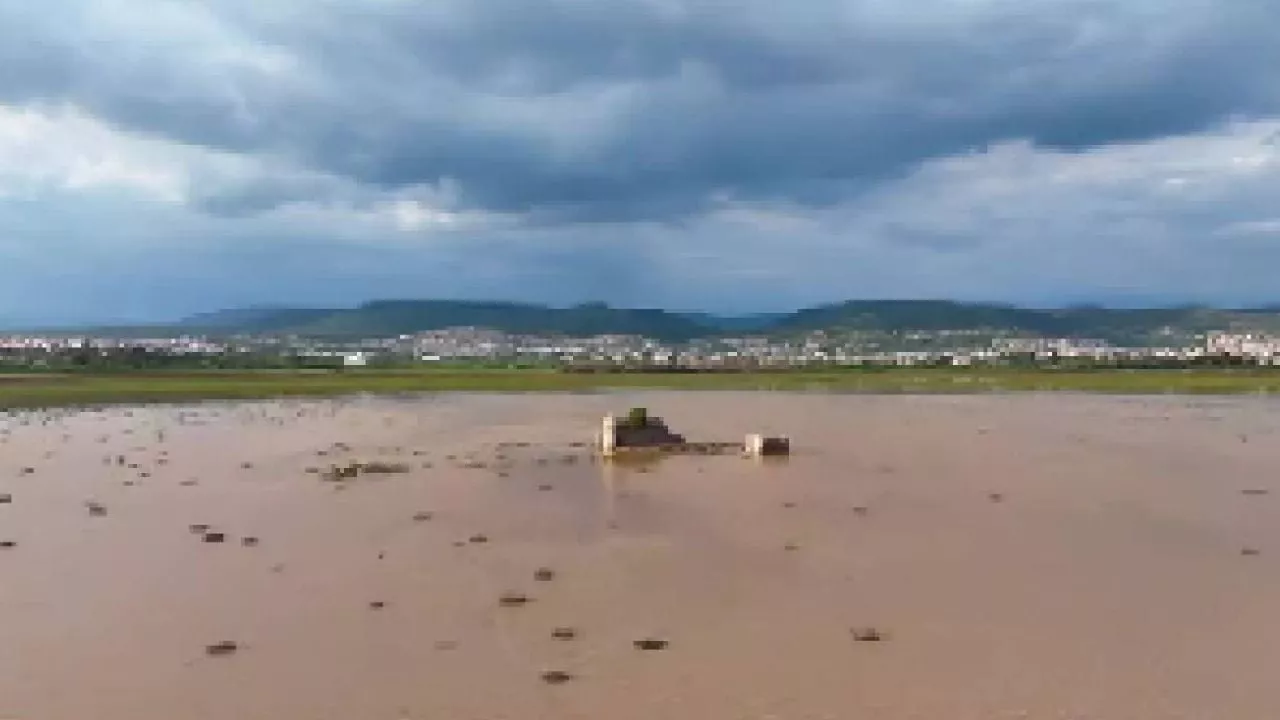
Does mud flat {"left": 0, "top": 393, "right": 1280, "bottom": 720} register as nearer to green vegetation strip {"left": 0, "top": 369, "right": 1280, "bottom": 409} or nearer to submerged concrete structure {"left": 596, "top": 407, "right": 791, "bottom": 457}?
submerged concrete structure {"left": 596, "top": 407, "right": 791, "bottom": 457}

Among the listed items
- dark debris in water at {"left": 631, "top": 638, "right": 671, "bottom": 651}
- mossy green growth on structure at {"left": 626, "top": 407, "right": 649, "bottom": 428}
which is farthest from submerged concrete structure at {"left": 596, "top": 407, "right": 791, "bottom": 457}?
dark debris in water at {"left": 631, "top": 638, "right": 671, "bottom": 651}

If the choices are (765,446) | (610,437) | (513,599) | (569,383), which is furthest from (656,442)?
(569,383)

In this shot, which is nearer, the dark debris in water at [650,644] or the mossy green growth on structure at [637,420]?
the dark debris in water at [650,644]

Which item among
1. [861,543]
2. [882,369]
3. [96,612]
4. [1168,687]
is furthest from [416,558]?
[882,369]

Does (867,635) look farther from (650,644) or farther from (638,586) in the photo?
(638,586)

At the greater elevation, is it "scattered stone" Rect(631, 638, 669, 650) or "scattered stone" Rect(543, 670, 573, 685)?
"scattered stone" Rect(543, 670, 573, 685)

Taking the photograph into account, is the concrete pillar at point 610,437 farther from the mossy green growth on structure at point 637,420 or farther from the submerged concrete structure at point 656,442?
the mossy green growth on structure at point 637,420

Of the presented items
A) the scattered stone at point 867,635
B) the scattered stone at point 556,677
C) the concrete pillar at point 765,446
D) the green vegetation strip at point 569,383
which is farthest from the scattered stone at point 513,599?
the green vegetation strip at point 569,383
